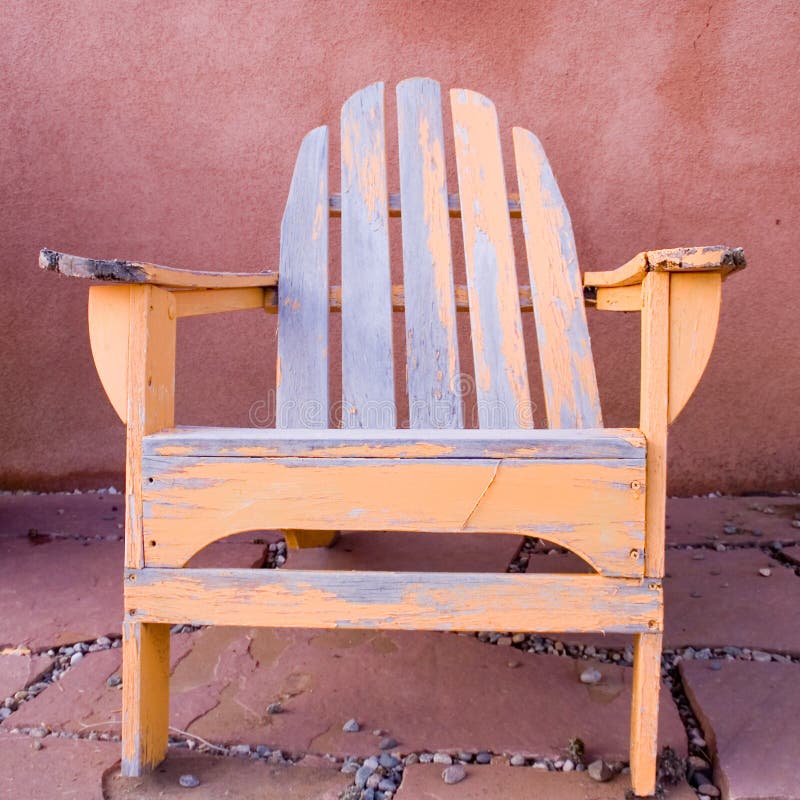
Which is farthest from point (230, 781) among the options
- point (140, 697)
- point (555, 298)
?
point (555, 298)

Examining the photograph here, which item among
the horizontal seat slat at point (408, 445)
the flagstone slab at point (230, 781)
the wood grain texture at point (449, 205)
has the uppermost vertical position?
the wood grain texture at point (449, 205)

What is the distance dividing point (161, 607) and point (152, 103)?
1.92 meters

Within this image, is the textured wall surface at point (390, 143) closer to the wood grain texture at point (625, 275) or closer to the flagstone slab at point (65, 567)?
the flagstone slab at point (65, 567)

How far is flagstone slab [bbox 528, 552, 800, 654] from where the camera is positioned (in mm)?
1593

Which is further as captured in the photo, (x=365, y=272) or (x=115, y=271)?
(x=365, y=272)

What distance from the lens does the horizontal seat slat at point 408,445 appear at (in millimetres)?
1107

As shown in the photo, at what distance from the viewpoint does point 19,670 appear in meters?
1.50

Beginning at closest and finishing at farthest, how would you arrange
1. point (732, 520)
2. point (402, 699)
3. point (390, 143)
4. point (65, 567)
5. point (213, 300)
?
point (402, 699) < point (213, 300) < point (65, 567) < point (732, 520) < point (390, 143)

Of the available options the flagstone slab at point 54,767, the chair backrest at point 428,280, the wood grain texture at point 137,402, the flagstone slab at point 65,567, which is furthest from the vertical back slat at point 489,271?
the flagstone slab at point 54,767

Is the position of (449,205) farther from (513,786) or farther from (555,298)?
(513,786)

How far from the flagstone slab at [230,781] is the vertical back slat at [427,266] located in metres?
0.69

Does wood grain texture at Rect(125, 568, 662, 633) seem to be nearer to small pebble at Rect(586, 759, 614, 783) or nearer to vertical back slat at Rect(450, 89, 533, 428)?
small pebble at Rect(586, 759, 614, 783)

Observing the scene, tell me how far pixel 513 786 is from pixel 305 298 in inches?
43.0

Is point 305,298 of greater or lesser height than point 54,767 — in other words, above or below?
above
